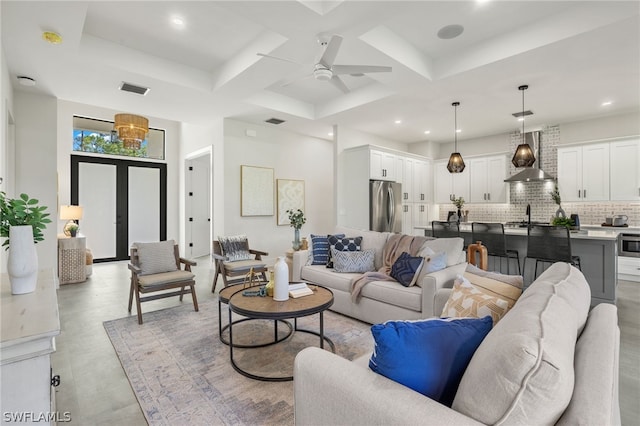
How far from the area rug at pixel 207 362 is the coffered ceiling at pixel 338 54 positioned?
2.68 meters

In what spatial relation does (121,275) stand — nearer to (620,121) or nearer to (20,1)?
(20,1)

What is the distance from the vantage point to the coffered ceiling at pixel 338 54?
9.22 feet

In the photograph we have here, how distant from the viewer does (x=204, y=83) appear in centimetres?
439

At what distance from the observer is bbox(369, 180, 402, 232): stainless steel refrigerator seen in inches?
240

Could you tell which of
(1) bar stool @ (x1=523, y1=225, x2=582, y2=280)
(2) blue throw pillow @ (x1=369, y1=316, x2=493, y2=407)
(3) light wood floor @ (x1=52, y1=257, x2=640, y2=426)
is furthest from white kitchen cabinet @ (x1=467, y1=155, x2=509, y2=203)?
(2) blue throw pillow @ (x1=369, y1=316, x2=493, y2=407)

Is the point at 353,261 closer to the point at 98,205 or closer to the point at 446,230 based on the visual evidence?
the point at 446,230

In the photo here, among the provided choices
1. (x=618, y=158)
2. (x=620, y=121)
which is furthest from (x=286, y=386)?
(x=620, y=121)

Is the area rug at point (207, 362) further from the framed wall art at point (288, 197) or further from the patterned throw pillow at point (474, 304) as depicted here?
the framed wall art at point (288, 197)

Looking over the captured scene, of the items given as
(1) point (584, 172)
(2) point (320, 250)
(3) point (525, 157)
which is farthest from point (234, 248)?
(1) point (584, 172)

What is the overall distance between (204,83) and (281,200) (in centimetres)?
276

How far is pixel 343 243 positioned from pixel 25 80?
439cm

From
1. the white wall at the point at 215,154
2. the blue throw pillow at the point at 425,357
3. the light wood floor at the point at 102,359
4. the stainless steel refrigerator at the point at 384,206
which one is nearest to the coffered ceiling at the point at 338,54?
the white wall at the point at 215,154

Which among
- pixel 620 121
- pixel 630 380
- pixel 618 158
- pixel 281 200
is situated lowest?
pixel 630 380

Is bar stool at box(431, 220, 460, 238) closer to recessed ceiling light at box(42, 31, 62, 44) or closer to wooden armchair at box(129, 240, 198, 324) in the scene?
wooden armchair at box(129, 240, 198, 324)
